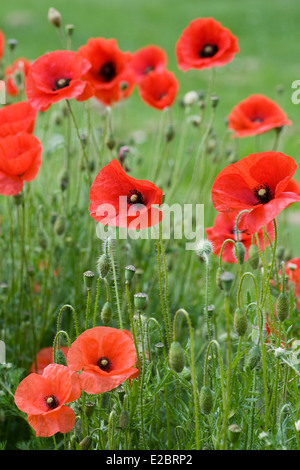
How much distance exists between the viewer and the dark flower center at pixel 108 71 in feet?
5.97

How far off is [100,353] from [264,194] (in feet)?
1.18

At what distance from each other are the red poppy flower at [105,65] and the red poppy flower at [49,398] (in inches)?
35.5

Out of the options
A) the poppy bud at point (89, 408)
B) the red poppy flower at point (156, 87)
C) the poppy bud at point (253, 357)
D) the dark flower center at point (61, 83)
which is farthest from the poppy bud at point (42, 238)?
the poppy bud at point (253, 357)

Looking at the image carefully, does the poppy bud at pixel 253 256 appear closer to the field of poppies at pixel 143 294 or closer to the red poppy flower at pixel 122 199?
the field of poppies at pixel 143 294

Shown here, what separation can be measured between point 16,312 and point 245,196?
0.84 metres

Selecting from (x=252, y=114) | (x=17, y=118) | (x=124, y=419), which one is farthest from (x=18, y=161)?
(x=252, y=114)

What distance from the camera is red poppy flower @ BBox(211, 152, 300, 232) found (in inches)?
41.8

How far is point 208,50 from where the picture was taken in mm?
1841

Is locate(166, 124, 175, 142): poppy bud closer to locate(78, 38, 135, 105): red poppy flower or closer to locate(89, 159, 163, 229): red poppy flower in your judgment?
locate(78, 38, 135, 105): red poppy flower

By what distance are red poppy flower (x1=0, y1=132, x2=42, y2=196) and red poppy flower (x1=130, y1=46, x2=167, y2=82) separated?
37.3 inches

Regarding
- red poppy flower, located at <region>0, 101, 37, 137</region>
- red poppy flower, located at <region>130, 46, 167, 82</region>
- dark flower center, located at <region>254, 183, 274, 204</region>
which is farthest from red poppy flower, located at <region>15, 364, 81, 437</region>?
red poppy flower, located at <region>130, 46, 167, 82</region>

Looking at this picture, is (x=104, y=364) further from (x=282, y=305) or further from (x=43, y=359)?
(x=43, y=359)

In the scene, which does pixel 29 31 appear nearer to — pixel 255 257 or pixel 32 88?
pixel 32 88
